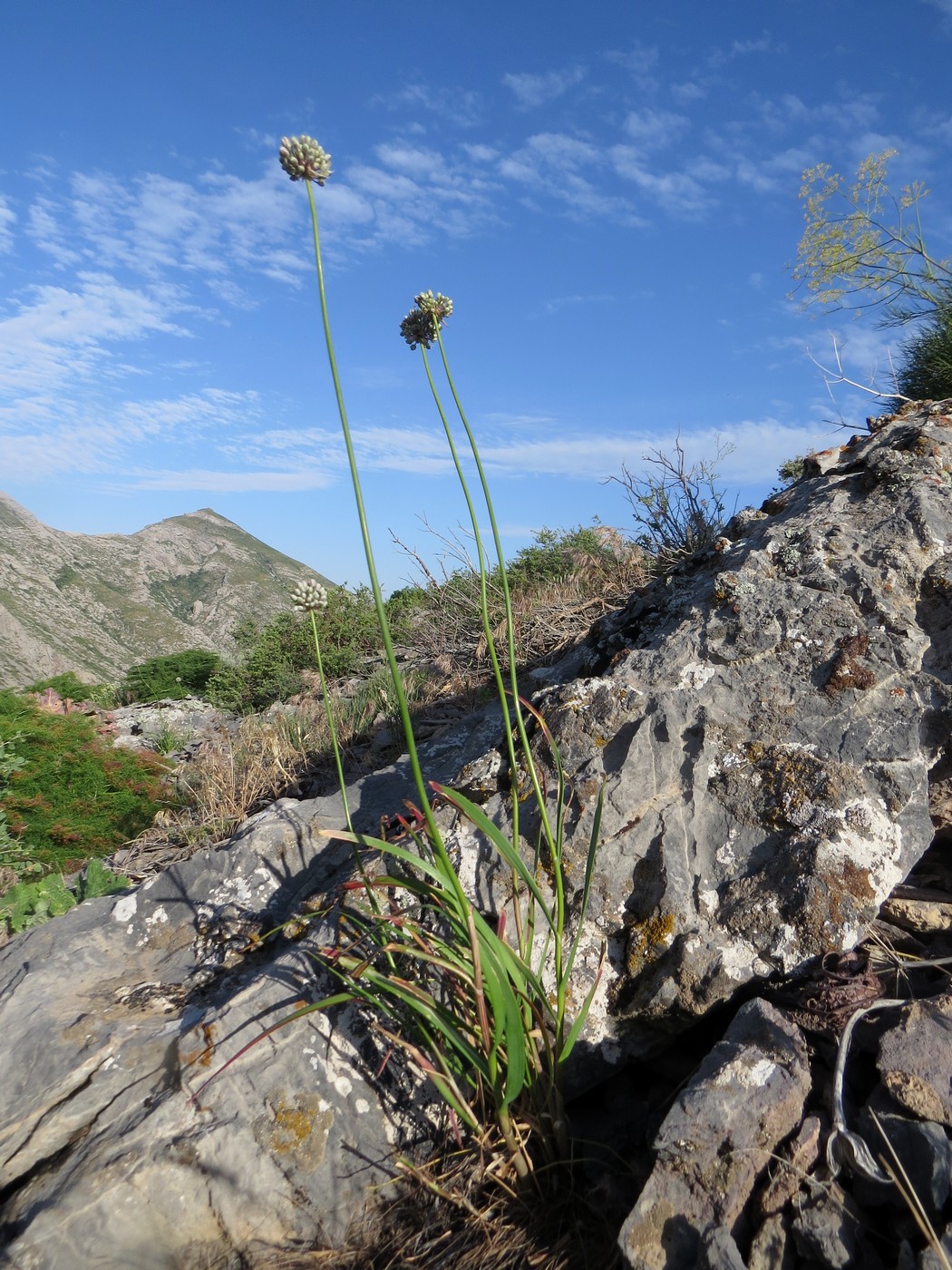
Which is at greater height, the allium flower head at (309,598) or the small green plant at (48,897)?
the allium flower head at (309,598)

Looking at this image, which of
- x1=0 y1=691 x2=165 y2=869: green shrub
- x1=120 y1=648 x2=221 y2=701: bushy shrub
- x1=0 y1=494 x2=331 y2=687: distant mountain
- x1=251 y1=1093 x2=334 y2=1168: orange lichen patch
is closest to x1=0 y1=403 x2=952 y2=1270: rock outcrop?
x1=251 y1=1093 x2=334 y2=1168: orange lichen patch

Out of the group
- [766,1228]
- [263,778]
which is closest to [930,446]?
[766,1228]

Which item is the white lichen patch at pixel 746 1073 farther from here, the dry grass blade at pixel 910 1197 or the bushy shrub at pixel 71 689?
the bushy shrub at pixel 71 689

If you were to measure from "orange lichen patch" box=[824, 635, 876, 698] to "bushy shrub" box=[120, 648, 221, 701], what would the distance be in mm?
15939

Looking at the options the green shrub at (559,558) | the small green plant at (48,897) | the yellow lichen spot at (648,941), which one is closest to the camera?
the yellow lichen spot at (648,941)

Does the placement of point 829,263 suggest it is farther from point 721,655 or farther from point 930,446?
point 721,655

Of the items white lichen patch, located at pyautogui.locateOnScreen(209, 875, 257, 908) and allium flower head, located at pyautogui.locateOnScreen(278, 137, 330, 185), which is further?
white lichen patch, located at pyautogui.locateOnScreen(209, 875, 257, 908)

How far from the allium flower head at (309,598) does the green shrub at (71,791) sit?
17.8 ft

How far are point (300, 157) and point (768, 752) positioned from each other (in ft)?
7.63

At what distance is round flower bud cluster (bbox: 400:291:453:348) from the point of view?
7.68ft

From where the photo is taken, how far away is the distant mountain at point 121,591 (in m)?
45.5

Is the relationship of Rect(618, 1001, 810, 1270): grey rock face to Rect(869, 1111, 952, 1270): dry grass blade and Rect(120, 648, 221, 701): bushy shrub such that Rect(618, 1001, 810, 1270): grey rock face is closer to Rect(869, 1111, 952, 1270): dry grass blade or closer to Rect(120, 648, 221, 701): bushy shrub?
Rect(869, 1111, 952, 1270): dry grass blade

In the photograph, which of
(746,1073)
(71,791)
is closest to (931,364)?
(746,1073)

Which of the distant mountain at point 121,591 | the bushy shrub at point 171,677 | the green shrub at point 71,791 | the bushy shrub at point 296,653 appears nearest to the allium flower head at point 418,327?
the green shrub at point 71,791
